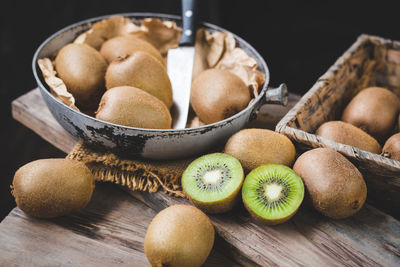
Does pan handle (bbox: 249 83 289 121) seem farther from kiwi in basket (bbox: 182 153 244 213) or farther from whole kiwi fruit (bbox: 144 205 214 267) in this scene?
whole kiwi fruit (bbox: 144 205 214 267)

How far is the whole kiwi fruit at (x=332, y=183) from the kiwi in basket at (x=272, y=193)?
3cm

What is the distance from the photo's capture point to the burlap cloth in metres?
0.84

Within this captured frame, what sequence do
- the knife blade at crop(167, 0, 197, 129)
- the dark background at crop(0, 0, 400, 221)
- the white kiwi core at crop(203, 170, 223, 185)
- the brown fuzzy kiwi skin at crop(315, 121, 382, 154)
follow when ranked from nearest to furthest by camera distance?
1. the white kiwi core at crop(203, 170, 223, 185)
2. the brown fuzzy kiwi skin at crop(315, 121, 382, 154)
3. the knife blade at crop(167, 0, 197, 129)
4. the dark background at crop(0, 0, 400, 221)

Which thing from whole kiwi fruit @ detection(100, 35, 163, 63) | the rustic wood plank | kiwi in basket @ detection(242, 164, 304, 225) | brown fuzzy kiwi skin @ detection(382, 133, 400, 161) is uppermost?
whole kiwi fruit @ detection(100, 35, 163, 63)

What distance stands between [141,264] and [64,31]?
69cm

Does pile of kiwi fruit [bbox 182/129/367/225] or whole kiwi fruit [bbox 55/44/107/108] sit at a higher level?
whole kiwi fruit [bbox 55/44/107/108]

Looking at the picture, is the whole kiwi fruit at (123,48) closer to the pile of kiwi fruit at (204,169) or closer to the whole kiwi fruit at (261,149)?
the pile of kiwi fruit at (204,169)

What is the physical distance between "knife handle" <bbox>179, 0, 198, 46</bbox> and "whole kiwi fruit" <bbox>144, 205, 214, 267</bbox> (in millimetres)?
546

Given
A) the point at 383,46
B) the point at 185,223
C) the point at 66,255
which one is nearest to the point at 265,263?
the point at 185,223

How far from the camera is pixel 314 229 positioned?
2.49 ft

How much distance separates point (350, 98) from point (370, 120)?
18cm

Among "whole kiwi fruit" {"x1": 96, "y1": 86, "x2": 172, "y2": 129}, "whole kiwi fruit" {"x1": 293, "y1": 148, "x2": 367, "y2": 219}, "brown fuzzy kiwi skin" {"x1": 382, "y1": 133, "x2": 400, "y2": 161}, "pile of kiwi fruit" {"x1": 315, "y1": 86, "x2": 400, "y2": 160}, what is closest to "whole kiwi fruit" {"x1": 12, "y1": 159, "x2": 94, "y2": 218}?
"whole kiwi fruit" {"x1": 96, "y1": 86, "x2": 172, "y2": 129}

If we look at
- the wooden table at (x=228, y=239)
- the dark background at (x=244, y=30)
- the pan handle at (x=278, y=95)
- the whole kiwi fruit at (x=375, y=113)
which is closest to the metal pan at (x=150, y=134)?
the pan handle at (x=278, y=95)

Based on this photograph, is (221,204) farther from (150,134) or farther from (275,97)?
(275,97)
